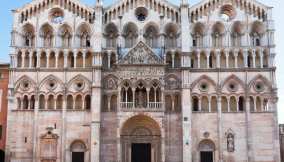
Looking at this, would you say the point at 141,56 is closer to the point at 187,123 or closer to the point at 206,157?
the point at 187,123

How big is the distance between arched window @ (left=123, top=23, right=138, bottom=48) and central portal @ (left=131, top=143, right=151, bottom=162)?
10.4m

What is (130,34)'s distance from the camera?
138 ft

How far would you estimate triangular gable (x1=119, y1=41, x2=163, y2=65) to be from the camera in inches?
1558

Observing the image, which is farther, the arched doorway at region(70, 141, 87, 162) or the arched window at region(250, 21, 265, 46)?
the arched window at region(250, 21, 265, 46)

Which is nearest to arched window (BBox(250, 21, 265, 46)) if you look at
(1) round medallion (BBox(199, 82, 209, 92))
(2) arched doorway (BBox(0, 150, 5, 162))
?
(1) round medallion (BBox(199, 82, 209, 92))

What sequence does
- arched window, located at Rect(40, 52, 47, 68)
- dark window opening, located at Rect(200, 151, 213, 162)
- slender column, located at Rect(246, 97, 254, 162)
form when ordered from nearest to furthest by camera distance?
1. slender column, located at Rect(246, 97, 254, 162)
2. dark window opening, located at Rect(200, 151, 213, 162)
3. arched window, located at Rect(40, 52, 47, 68)

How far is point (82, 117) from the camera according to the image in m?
39.4

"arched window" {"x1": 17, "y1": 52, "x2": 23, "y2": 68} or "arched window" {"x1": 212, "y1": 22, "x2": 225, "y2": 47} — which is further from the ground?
"arched window" {"x1": 212, "y1": 22, "x2": 225, "y2": 47}

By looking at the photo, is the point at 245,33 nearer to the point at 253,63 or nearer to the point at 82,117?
the point at 253,63

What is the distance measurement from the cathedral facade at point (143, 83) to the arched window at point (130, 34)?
0.11 metres

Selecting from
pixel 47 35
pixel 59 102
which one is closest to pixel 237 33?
pixel 59 102

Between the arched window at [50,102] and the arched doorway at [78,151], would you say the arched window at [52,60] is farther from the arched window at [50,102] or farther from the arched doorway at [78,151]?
the arched doorway at [78,151]

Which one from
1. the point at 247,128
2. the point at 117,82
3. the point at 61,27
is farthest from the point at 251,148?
the point at 61,27

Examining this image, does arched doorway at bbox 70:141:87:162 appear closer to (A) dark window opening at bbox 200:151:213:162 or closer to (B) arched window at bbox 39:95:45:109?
(B) arched window at bbox 39:95:45:109
